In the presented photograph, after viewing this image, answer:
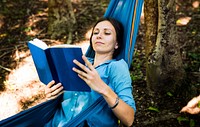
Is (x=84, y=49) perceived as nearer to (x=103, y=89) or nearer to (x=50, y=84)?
(x=50, y=84)

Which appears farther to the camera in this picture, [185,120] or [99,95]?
[185,120]

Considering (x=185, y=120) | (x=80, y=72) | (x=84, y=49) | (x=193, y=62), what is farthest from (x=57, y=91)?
(x=84, y=49)

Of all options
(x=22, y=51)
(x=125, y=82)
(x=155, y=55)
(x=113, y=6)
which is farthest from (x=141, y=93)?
(x=22, y=51)

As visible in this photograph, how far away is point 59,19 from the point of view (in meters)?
4.81

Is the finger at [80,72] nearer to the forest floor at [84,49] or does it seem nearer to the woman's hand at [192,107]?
the forest floor at [84,49]

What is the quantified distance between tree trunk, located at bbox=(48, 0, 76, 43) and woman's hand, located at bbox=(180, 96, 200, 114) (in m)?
2.58

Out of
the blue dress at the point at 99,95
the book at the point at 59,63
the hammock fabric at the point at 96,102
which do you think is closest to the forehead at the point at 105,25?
the hammock fabric at the point at 96,102

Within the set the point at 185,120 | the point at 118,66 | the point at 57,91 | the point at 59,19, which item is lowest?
the point at 185,120

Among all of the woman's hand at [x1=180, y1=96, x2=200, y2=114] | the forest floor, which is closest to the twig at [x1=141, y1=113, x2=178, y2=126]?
the forest floor

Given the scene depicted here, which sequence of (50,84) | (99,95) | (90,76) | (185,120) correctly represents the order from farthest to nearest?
(185,120) < (99,95) < (50,84) < (90,76)

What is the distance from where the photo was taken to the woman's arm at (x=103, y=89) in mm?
1505

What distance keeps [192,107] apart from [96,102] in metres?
1.28

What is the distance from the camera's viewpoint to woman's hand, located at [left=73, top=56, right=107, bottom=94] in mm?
1501

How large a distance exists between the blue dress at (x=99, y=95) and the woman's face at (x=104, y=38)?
0.11 meters
